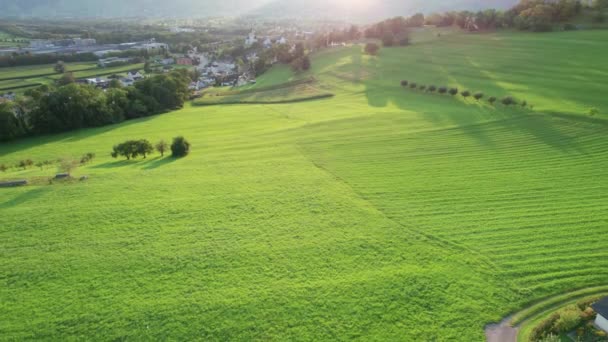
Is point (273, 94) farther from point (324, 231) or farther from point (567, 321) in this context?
point (567, 321)

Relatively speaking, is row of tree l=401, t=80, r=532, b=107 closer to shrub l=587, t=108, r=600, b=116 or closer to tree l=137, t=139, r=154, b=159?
shrub l=587, t=108, r=600, b=116

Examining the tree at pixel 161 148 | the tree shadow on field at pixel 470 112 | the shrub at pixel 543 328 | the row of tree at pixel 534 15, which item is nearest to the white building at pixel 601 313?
the shrub at pixel 543 328

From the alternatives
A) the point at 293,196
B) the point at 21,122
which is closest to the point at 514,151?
the point at 293,196

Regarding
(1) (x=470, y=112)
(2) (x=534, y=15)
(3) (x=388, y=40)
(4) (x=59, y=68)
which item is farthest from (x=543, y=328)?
(4) (x=59, y=68)

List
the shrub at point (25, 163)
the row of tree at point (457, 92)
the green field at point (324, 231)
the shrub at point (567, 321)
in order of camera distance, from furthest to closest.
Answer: the row of tree at point (457, 92) → the shrub at point (25, 163) → the green field at point (324, 231) → the shrub at point (567, 321)

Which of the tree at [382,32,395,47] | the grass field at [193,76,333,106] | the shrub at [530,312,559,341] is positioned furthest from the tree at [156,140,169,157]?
the tree at [382,32,395,47]

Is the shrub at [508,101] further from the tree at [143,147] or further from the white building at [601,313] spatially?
the tree at [143,147]
